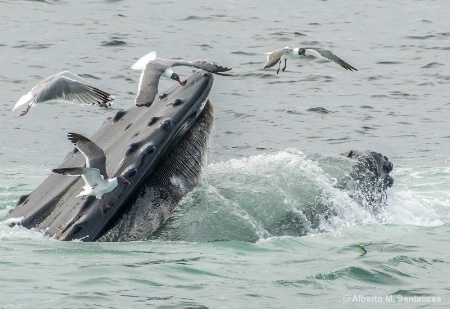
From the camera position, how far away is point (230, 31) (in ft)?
103

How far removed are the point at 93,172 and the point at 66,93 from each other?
354 centimetres

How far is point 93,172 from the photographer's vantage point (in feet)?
30.8

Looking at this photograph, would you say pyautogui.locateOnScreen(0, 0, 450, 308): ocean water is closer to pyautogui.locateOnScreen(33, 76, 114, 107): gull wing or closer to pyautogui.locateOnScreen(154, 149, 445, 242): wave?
pyautogui.locateOnScreen(154, 149, 445, 242): wave

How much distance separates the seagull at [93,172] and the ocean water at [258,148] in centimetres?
51


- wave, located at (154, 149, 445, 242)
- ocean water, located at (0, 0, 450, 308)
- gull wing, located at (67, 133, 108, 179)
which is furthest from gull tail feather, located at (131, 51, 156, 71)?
gull wing, located at (67, 133, 108, 179)

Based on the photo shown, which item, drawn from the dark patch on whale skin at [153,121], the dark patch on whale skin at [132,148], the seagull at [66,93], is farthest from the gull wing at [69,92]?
the dark patch on whale skin at [132,148]

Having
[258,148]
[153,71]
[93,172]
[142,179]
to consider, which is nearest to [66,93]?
[153,71]

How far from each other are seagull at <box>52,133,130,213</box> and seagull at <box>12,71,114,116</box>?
243cm

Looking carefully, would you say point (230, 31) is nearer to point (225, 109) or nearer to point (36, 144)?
point (225, 109)

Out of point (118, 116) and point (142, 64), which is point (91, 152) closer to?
point (118, 116)

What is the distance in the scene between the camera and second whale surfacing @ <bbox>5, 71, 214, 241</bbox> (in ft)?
31.1

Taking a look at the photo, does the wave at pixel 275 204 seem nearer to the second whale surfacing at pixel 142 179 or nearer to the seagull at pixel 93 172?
the second whale surfacing at pixel 142 179

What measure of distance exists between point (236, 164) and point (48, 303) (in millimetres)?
4170

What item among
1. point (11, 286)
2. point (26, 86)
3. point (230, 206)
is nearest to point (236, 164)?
point (230, 206)
